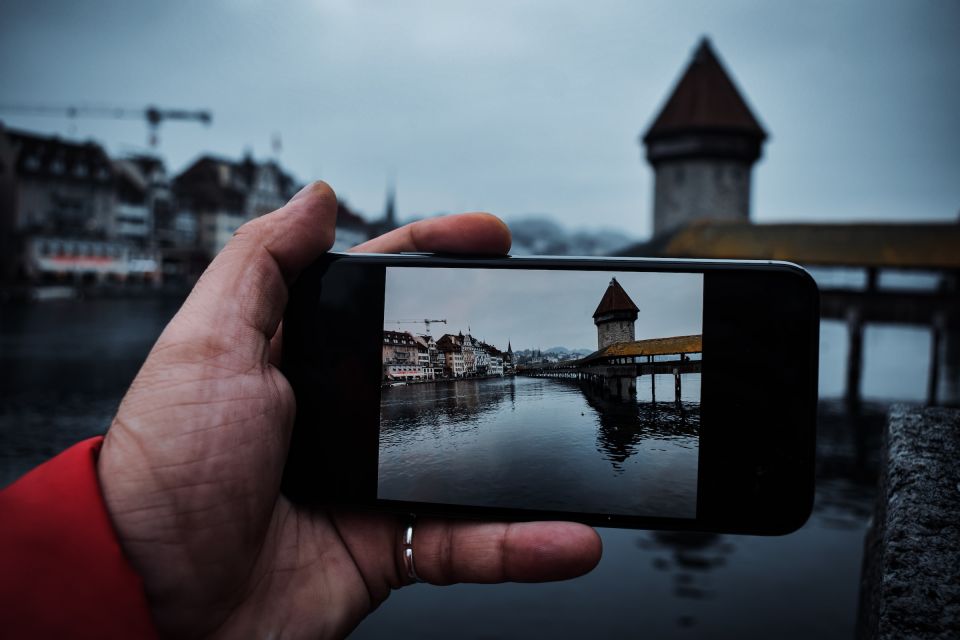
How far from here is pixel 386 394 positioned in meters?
1.47

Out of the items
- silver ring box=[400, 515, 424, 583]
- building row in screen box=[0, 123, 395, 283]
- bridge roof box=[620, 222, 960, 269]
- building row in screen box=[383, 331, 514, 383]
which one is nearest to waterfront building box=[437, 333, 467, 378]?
building row in screen box=[383, 331, 514, 383]

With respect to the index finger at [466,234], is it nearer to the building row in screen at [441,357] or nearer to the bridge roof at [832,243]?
the building row in screen at [441,357]

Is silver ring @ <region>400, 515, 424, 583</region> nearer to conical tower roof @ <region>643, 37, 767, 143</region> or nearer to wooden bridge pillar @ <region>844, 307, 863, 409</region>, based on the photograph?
wooden bridge pillar @ <region>844, 307, 863, 409</region>

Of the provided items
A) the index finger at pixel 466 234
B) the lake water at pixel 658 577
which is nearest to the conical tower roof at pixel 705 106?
the lake water at pixel 658 577

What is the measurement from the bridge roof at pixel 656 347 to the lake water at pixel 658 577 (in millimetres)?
10315

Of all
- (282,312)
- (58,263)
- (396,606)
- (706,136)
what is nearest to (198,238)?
(58,263)

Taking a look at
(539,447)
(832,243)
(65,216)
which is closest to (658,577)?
(539,447)

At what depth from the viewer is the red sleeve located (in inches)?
37.7

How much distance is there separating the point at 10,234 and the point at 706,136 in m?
44.3

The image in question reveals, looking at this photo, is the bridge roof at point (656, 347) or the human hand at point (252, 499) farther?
the bridge roof at point (656, 347)

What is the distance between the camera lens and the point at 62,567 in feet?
3.23

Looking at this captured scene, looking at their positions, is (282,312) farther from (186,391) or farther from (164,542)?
(164,542)

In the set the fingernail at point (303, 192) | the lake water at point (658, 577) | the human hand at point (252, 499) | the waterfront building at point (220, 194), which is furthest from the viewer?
the waterfront building at point (220, 194)

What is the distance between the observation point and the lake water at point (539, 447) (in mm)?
1385
